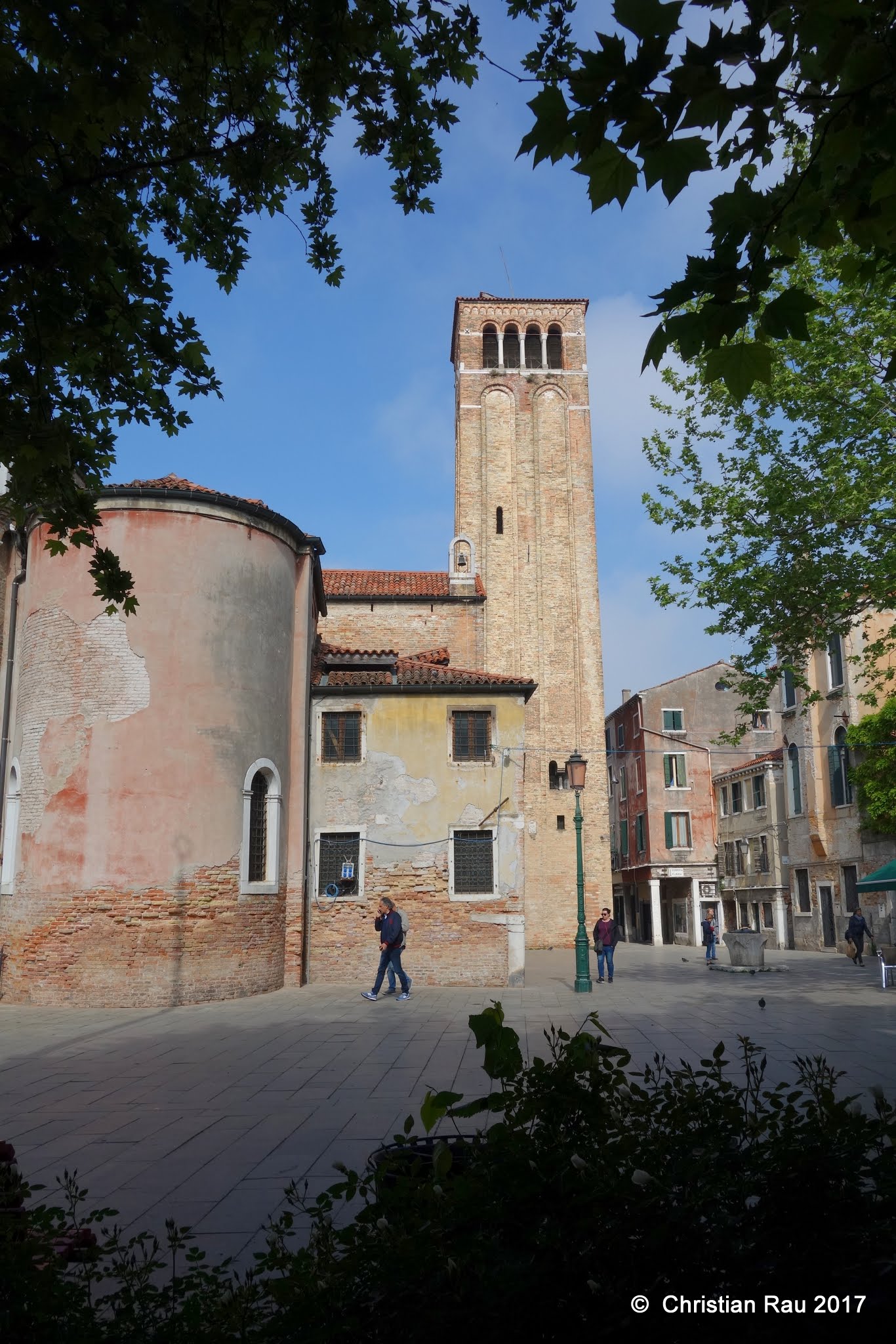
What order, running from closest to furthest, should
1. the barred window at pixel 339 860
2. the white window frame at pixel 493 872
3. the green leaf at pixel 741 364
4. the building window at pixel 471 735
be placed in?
the green leaf at pixel 741 364
the white window frame at pixel 493 872
the barred window at pixel 339 860
the building window at pixel 471 735

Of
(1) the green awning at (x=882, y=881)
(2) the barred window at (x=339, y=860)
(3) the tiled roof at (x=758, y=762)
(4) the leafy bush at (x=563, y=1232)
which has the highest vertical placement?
(3) the tiled roof at (x=758, y=762)

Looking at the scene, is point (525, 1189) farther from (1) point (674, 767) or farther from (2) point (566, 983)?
(1) point (674, 767)

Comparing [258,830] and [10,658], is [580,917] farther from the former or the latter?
[10,658]

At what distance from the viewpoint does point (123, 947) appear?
49.5ft

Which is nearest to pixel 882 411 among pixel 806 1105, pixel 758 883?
pixel 806 1105

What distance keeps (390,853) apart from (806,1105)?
52.9ft

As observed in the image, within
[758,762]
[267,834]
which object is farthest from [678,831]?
[267,834]

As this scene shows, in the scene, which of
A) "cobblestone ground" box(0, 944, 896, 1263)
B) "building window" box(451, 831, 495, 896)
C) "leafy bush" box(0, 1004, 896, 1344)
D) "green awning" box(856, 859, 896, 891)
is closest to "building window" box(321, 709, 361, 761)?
"building window" box(451, 831, 495, 896)

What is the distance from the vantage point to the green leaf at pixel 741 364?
288cm

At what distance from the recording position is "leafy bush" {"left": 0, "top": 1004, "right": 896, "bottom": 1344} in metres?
2.10

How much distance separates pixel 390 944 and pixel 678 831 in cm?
3161

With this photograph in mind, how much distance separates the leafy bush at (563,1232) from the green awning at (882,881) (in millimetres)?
17997

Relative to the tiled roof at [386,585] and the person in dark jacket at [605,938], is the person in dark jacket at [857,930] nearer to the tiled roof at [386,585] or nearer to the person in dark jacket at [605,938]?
the person in dark jacket at [605,938]

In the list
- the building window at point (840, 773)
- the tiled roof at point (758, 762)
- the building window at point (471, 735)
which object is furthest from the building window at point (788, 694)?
the building window at point (471, 735)
